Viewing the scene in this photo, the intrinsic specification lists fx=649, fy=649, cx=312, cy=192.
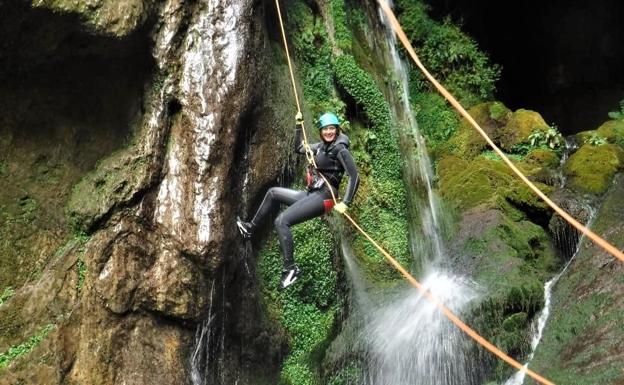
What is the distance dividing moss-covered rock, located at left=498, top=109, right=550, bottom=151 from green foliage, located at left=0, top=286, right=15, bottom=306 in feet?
32.6

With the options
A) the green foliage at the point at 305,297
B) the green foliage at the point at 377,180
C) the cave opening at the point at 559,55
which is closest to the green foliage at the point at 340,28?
the green foliage at the point at 377,180

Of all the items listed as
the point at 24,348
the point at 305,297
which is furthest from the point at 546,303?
the point at 24,348

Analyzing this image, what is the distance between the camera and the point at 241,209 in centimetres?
820

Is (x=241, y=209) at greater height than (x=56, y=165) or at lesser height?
lesser

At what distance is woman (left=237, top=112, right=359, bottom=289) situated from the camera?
7.57 metres

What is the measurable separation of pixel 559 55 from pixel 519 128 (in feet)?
21.9

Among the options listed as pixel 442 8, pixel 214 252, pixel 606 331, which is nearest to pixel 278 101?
pixel 214 252

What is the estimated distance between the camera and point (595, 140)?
12.8 metres

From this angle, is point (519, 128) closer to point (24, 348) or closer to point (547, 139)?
point (547, 139)

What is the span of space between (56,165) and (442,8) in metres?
11.3

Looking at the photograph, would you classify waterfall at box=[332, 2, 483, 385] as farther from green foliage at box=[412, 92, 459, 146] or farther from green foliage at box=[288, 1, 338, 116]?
green foliage at box=[412, 92, 459, 146]

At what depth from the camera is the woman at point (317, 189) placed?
7.57 metres

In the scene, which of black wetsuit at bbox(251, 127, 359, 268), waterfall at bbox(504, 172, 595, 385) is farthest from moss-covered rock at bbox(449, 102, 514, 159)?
black wetsuit at bbox(251, 127, 359, 268)

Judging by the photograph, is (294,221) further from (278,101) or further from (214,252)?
(278,101)
